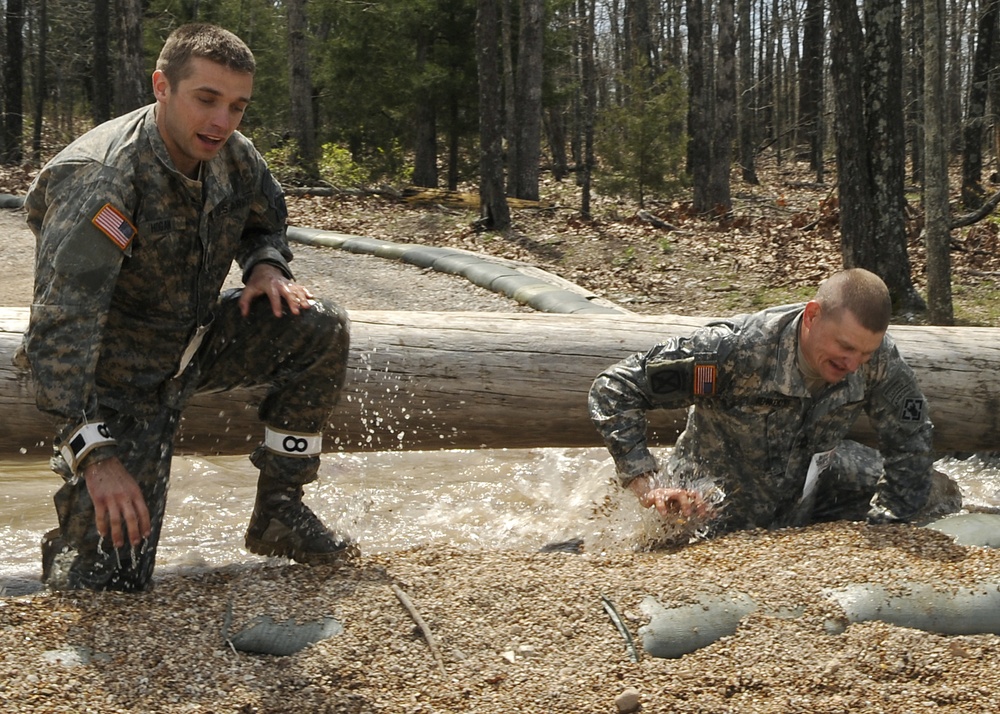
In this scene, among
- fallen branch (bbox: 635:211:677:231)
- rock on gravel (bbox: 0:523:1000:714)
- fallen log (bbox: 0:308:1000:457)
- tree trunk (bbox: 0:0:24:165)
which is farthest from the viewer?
tree trunk (bbox: 0:0:24:165)

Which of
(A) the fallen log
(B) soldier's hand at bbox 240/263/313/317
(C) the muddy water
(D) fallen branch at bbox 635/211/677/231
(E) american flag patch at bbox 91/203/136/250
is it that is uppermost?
(E) american flag patch at bbox 91/203/136/250

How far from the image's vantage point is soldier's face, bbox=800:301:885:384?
11.9 ft

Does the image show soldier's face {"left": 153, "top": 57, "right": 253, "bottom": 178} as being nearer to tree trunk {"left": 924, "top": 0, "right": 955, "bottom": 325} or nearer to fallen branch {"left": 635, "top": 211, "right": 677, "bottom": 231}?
tree trunk {"left": 924, "top": 0, "right": 955, "bottom": 325}

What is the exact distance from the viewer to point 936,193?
8.09 m

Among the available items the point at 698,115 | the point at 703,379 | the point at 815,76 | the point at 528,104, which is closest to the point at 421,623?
the point at 703,379

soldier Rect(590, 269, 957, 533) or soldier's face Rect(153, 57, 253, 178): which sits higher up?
soldier's face Rect(153, 57, 253, 178)

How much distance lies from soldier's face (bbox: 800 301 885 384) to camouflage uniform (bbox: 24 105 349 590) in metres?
1.64

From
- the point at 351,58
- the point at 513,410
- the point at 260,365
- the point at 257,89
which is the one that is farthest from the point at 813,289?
the point at 257,89

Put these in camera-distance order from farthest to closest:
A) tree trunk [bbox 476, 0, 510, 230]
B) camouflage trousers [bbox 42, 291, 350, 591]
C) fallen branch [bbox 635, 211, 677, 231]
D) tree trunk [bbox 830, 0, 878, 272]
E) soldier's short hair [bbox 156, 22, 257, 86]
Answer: fallen branch [bbox 635, 211, 677, 231], tree trunk [bbox 476, 0, 510, 230], tree trunk [bbox 830, 0, 878, 272], camouflage trousers [bbox 42, 291, 350, 591], soldier's short hair [bbox 156, 22, 257, 86]

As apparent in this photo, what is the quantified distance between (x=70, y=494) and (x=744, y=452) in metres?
2.45

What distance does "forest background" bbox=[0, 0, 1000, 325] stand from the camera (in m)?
8.12

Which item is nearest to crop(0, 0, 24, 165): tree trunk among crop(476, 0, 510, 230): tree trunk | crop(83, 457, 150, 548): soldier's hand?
crop(476, 0, 510, 230): tree trunk

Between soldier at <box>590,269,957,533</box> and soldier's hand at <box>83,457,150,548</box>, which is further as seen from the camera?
soldier at <box>590,269,957,533</box>

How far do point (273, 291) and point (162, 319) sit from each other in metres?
0.35
